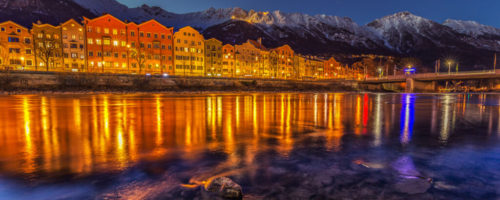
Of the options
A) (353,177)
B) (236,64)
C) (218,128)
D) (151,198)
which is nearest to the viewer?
(151,198)

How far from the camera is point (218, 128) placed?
464 inches

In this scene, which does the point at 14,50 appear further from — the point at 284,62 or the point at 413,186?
the point at 284,62

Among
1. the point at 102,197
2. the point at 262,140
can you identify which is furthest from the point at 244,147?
the point at 102,197

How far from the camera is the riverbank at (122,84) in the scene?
4712cm

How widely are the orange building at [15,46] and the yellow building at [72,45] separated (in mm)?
8019

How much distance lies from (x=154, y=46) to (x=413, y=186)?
80.2 metres

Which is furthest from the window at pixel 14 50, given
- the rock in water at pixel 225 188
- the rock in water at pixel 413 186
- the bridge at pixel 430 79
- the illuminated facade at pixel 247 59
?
the bridge at pixel 430 79

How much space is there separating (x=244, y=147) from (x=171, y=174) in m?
2.98

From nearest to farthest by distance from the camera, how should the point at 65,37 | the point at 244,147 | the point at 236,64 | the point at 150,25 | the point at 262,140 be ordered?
the point at 244,147 → the point at 262,140 → the point at 65,37 → the point at 150,25 → the point at 236,64

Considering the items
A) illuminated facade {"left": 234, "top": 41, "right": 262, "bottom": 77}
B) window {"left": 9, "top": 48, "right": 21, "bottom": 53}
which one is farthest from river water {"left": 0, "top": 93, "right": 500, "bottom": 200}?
illuminated facade {"left": 234, "top": 41, "right": 262, "bottom": 77}

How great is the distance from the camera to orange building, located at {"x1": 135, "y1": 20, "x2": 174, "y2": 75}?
73312 mm

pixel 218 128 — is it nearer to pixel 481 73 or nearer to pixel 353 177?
pixel 353 177

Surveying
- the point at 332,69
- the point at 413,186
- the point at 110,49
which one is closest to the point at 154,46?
the point at 110,49

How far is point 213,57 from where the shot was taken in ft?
298
